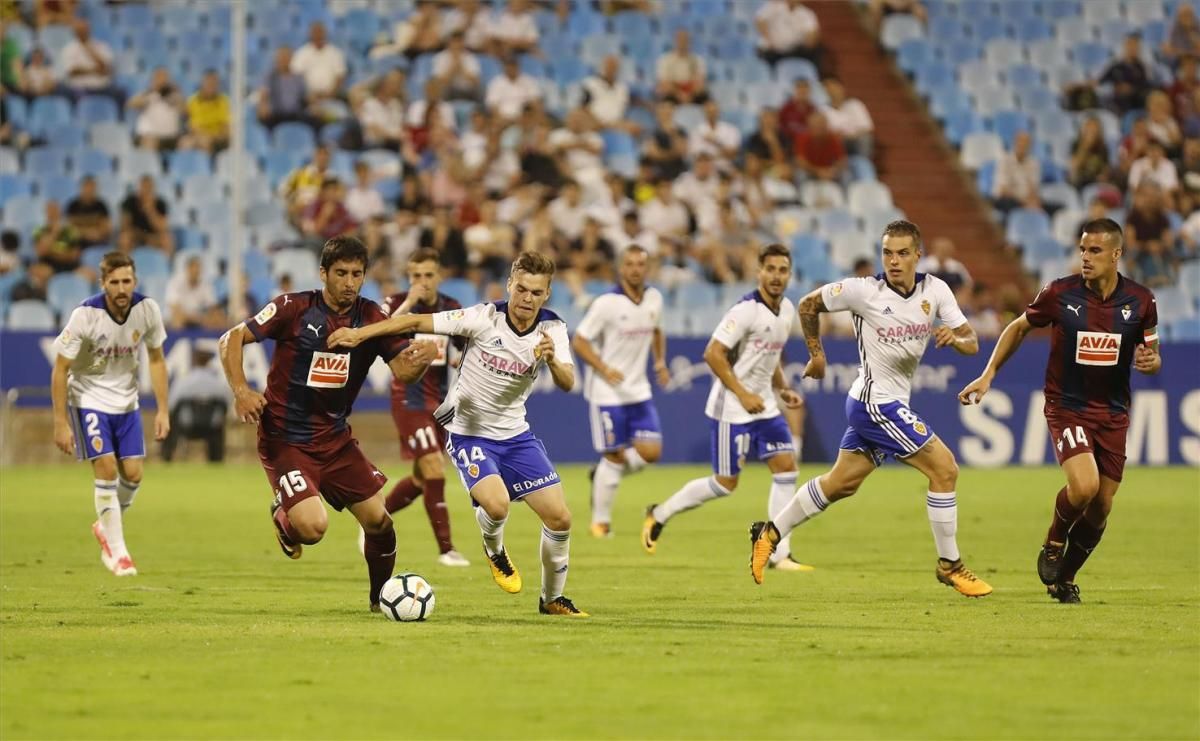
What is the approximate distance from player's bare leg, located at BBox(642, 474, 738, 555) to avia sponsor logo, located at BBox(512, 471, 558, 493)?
3.93 meters

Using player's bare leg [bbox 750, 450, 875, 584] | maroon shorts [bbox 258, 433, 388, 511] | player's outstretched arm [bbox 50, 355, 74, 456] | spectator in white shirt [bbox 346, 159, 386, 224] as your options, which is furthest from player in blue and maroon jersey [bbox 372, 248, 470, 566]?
spectator in white shirt [bbox 346, 159, 386, 224]

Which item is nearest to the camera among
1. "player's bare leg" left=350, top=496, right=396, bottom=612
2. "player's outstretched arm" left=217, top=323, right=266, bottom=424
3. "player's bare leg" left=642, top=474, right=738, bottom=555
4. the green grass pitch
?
the green grass pitch

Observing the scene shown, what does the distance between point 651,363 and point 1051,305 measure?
12.8 metres

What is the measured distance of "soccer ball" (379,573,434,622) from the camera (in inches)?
381

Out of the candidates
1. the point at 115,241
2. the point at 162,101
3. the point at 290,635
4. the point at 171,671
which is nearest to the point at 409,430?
the point at 290,635

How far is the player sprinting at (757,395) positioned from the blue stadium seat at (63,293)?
40.4 ft

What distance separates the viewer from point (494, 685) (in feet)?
24.7

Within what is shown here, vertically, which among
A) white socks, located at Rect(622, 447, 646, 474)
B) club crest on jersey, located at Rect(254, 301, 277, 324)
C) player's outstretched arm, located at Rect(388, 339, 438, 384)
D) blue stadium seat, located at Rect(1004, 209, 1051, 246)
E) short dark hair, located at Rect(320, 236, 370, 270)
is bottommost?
white socks, located at Rect(622, 447, 646, 474)

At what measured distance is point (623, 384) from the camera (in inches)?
632

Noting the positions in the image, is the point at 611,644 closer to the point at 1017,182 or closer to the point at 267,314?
the point at 267,314

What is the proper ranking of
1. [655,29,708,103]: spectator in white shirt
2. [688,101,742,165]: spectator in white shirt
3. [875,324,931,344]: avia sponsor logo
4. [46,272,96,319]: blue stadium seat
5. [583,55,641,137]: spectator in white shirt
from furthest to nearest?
[655,29,708,103]: spectator in white shirt < [583,55,641,137]: spectator in white shirt < [688,101,742,165]: spectator in white shirt < [46,272,96,319]: blue stadium seat < [875,324,931,344]: avia sponsor logo

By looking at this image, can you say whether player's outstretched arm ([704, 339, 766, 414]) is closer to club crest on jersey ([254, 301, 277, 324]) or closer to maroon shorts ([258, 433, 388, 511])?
maroon shorts ([258, 433, 388, 511])

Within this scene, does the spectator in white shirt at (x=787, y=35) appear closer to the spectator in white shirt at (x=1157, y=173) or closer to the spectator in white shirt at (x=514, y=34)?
the spectator in white shirt at (x=514, y=34)

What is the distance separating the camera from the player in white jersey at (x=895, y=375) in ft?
35.9
